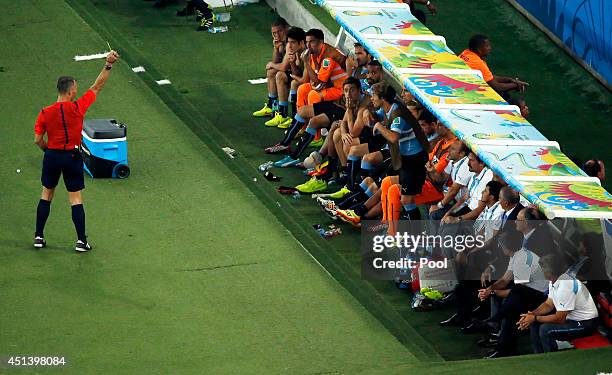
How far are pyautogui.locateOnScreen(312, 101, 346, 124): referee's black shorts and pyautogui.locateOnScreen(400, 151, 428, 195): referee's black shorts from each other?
226 centimetres

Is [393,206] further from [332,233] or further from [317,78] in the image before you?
[317,78]

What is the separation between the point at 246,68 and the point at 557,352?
331 inches

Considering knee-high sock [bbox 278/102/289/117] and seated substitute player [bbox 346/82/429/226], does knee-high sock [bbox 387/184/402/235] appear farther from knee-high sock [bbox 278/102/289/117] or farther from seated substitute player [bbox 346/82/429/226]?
knee-high sock [bbox 278/102/289/117]

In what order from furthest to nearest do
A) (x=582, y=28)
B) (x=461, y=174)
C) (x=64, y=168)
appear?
(x=582, y=28) → (x=461, y=174) → (x=64, y=168)

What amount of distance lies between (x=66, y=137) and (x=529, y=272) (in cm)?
437

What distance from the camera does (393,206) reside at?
14.7 metres

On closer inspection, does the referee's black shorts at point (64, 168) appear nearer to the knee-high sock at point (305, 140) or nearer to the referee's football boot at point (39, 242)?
the referee's football boot at point (39, 242)

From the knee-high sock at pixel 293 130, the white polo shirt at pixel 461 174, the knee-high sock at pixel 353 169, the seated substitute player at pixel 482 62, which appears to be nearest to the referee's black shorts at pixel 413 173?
the white polo shirt at pixel 461 174

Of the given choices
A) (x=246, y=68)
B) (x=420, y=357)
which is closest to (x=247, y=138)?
(x=246, y=68)

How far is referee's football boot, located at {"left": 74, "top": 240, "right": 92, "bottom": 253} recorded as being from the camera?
14.1 meters

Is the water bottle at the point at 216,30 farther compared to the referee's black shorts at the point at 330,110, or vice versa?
the water bottle at the point at 216,30

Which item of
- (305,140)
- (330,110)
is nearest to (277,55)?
(330,110)

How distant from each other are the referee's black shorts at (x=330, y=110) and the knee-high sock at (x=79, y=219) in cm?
375

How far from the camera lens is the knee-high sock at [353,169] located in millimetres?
15703
